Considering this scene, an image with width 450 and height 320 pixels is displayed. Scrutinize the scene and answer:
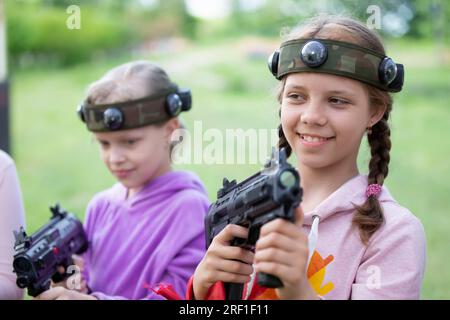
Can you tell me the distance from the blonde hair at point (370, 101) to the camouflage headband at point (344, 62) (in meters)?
0.04

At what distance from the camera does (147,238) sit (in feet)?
8.95

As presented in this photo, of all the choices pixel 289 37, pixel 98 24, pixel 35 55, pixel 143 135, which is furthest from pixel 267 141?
pixel 35 55

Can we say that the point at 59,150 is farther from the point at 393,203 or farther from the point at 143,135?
the point at 393,203

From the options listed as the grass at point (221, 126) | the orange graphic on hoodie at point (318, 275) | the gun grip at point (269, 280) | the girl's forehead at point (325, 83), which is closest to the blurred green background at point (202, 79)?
the grass at point (221, 126)

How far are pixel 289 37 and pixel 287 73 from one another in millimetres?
159

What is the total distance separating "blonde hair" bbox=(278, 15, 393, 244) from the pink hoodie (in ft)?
0.09

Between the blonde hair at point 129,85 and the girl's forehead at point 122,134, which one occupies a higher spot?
the blonde hair at point 129,85

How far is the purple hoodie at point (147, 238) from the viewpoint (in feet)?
8.57

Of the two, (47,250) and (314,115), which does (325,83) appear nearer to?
(314,115)

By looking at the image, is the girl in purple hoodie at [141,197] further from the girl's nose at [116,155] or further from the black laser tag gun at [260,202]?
the black laser tag gun at [260,202]

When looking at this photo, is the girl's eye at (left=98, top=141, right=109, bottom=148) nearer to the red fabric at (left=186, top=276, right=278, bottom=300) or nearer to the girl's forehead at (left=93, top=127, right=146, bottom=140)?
the girl's forehead at (left=93, top=127, right=146, bottom=140)

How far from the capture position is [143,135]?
276 centimetres

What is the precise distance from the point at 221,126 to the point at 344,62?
447cm

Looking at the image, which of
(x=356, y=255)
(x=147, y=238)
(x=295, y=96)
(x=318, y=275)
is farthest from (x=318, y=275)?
(x=147, y=238)
